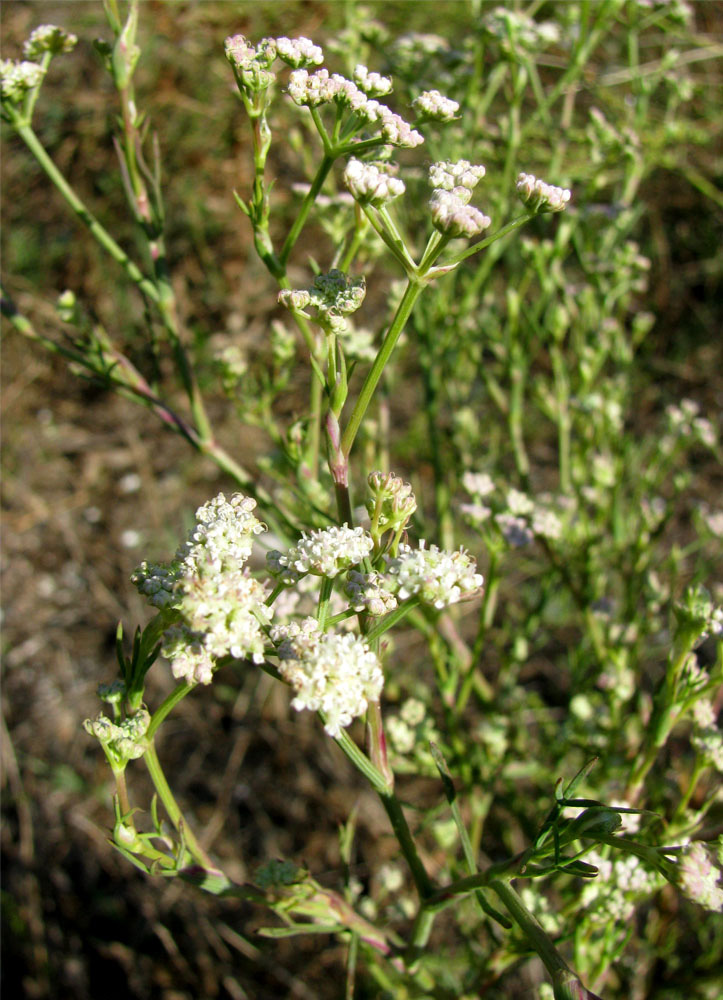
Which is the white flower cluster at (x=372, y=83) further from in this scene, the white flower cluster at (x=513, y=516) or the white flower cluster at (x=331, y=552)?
the white flower cluster at (x=513, y=516)

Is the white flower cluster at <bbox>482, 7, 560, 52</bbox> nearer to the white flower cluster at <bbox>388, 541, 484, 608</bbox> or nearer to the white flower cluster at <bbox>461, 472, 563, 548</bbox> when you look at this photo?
the white flower cluster at <bbox>461, 472, 563, 548</bbox>

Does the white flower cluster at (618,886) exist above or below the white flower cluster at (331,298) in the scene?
below

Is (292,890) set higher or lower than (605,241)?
lower

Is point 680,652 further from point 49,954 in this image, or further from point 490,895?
point 49,954

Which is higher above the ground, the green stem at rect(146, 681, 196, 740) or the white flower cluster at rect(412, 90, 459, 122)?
the white flower cluster at rect(412, 90, 459, 122)

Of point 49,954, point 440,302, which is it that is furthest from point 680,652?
point 49,954

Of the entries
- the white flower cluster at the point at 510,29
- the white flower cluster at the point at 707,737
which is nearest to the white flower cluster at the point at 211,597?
the white flower cluster at the point at 707,737

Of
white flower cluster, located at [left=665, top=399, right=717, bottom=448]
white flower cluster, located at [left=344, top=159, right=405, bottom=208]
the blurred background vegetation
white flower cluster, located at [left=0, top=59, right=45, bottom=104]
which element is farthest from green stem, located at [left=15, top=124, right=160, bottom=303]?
the blurred background vegetation
